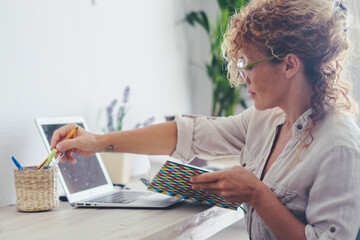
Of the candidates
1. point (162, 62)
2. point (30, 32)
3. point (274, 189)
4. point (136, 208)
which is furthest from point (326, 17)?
point (162, 62)

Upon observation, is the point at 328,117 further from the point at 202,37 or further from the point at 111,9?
the point at 202,37

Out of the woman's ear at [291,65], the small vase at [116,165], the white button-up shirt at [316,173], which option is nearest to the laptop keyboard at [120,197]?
Result: the small vase at [116,165]

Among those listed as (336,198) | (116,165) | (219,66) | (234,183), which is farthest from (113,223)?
(219,66)

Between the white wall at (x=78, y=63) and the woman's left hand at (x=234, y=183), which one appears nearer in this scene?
the woman's left hand at (x=234, y=183)

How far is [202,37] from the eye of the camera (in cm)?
275

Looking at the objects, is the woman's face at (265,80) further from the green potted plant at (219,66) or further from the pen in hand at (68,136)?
the green potted plant at (219,66)

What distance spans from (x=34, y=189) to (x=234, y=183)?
570mm

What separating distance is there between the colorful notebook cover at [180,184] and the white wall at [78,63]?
51cm

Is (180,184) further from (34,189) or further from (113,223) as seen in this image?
(34,189)

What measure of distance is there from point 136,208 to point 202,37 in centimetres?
169

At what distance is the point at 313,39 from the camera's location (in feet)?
3.78

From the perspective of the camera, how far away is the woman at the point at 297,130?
3.48 ft

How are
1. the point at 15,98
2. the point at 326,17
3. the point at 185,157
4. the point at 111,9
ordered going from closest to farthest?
the point at 326,17 < the point at 15,98 < the point at 185,157 < the point at 111,9

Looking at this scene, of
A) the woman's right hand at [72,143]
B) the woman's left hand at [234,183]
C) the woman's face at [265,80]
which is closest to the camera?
the woman's left hand at [234,183]
